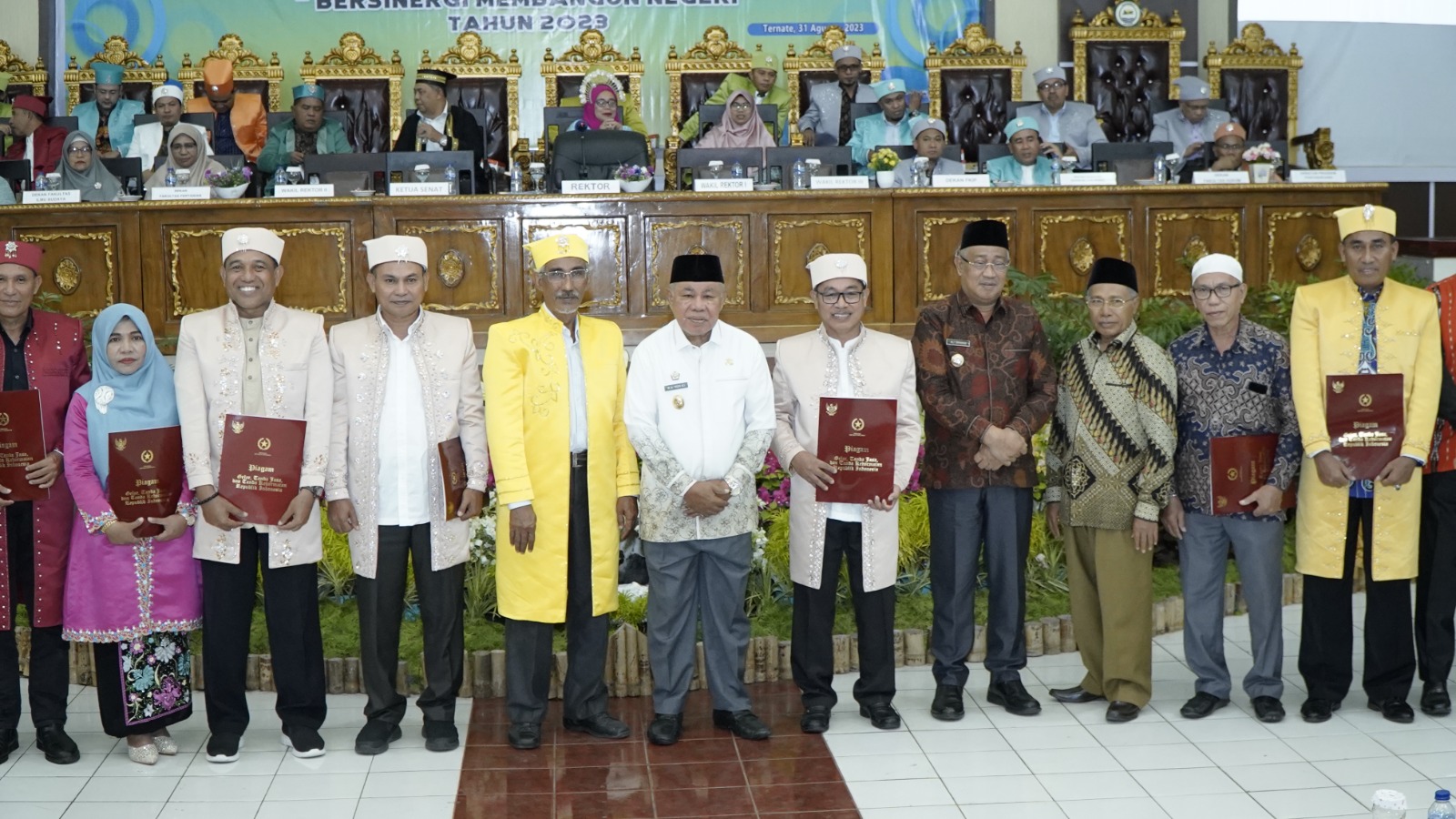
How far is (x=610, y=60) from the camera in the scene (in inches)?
419

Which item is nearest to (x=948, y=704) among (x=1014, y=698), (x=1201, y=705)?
(x=1014, y=698)

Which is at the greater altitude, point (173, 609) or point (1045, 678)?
point (173, 609)

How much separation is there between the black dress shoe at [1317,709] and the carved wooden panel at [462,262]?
502 centimetres

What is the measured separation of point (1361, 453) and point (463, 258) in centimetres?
515

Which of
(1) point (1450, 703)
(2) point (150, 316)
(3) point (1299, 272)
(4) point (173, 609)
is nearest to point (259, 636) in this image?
(4) point (173, 609)

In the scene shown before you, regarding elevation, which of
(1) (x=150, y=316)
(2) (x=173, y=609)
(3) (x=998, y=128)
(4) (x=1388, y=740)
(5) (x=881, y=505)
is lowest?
(4) (x=1388, y=740)

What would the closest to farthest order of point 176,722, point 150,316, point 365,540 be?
point 365,540
point 176,722
point 150,316

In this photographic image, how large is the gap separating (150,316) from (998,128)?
6468 millimetres

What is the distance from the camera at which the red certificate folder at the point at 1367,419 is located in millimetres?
4082

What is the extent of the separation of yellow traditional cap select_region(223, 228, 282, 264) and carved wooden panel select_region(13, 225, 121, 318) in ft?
14.0

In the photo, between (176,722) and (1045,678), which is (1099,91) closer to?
(1045,678)

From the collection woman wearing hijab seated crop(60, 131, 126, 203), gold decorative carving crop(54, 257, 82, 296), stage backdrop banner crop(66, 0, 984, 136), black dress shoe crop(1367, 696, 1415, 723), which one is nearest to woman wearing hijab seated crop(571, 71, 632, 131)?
stage backdrop banner crop(66, 0, 984, 136)

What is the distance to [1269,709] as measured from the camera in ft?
13.9

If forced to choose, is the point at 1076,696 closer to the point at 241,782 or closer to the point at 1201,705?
the point at 1201,705
